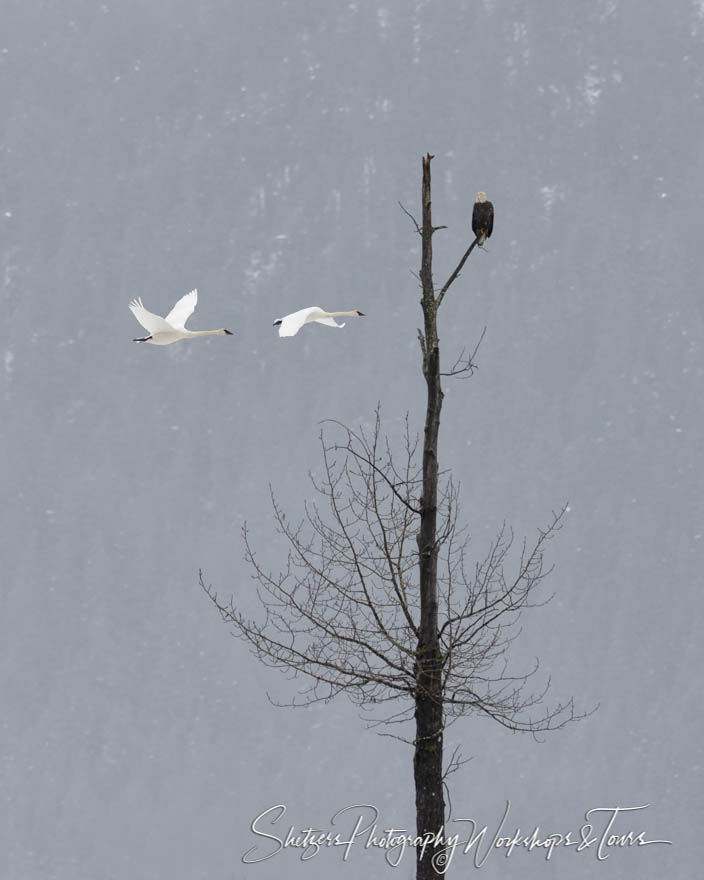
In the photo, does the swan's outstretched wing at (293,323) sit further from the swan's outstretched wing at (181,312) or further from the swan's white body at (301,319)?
the swan's outstretched wing at (181,312)

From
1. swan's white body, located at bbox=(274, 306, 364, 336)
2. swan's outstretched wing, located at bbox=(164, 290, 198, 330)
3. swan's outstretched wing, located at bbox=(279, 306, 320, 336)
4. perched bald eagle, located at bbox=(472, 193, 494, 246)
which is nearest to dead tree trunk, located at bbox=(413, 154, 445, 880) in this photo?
swan's white body, located at bbox=(274, 306, 364, 336)

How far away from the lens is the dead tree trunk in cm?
1062

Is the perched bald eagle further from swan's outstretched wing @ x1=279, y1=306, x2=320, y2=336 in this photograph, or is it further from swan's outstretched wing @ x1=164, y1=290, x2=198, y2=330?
swan's outstretched wing @ x1=164, y1=290, x2=198, y2=330

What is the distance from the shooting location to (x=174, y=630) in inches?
4250

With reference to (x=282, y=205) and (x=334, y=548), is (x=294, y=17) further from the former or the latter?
(x=334, y=548)

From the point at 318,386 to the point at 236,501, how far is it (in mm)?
11887

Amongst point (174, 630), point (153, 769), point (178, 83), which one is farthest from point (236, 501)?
point (178, 83)

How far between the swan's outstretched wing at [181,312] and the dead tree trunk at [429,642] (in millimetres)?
3541

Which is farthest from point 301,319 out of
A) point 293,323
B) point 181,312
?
point 181,312

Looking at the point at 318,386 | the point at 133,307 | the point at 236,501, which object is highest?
the point at 318,386

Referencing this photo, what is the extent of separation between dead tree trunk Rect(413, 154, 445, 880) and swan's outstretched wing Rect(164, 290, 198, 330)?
3.54m

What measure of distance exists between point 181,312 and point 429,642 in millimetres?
5013

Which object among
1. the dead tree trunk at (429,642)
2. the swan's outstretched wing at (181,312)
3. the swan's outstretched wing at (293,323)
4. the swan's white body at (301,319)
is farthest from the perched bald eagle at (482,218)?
the swan's outstretched wing at (181,312)

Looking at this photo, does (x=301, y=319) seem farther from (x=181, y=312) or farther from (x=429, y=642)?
(x=429, y=642)
